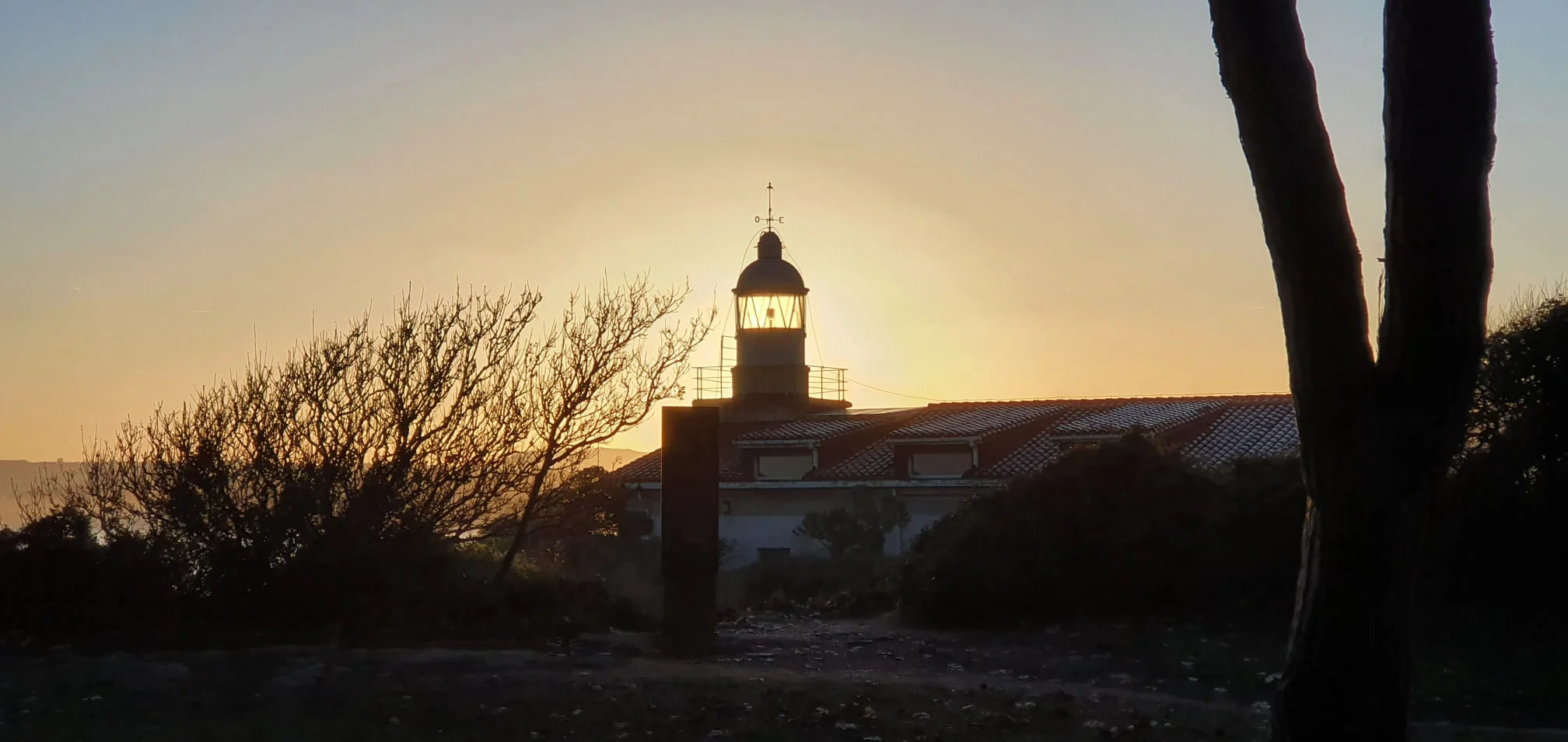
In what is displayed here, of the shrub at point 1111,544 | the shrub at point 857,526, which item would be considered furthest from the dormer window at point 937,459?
the shrub at point 1111,544

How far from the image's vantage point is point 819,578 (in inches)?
1239

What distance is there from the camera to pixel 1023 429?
43938 mm

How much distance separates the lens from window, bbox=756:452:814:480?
145ft

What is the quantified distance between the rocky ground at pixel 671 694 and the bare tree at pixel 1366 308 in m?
3.31

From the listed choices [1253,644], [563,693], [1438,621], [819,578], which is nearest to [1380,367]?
[563,693]

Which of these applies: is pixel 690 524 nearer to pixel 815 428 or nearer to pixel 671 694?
pixel 671 694

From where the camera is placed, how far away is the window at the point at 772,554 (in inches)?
1560

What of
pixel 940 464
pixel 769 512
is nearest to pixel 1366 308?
pixel 940 464

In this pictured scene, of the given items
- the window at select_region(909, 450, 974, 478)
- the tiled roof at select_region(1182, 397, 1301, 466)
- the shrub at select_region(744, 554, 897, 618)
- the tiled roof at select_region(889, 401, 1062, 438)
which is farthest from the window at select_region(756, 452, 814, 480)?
the tiled roof at select_region(1182, 397, 1301, 466)

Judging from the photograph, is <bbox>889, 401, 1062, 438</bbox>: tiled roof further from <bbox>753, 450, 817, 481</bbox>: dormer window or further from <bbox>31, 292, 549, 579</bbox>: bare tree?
<bbox>31, 292, 549, 579</bbox>: bare tree

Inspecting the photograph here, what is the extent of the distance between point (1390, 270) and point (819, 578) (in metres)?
25.8

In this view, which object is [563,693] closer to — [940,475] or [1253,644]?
[1253,644]

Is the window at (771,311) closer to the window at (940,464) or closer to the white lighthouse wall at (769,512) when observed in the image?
the white lighthouse wall at (769,512)

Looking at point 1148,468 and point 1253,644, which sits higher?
point 1148,468
